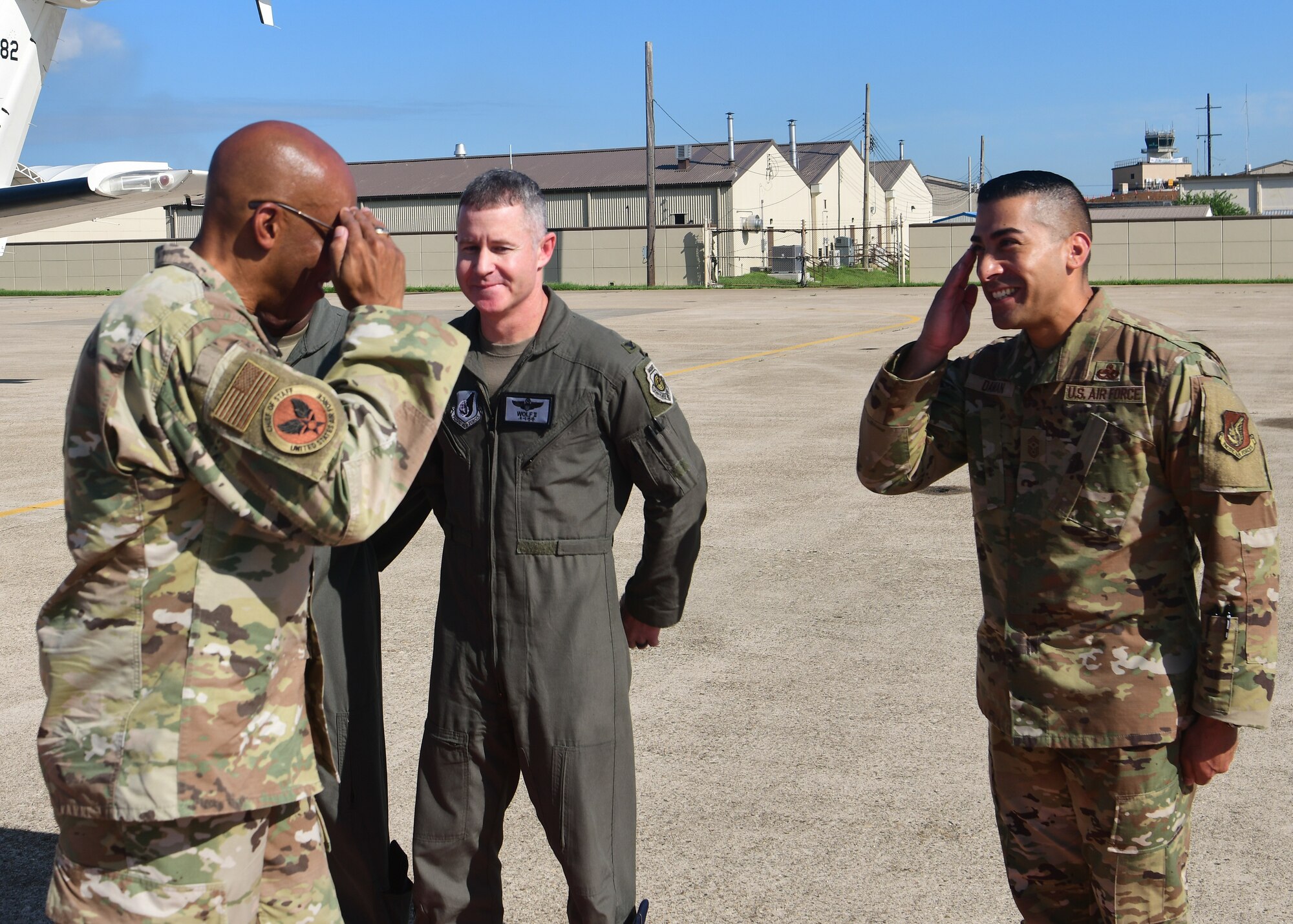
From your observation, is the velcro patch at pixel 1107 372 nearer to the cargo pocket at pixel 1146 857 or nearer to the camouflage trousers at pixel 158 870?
the cargo pocket at pixel 1146 857

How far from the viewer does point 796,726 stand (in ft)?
15.8

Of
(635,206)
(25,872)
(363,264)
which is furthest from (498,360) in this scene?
(635,206)

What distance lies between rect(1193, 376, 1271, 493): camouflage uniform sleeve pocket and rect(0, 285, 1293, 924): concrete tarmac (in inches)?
62.2

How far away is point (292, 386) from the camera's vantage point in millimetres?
1920

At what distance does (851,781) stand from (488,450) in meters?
2.06

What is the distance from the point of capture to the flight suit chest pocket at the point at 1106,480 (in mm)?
2574

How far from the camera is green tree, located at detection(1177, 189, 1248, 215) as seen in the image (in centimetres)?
7881

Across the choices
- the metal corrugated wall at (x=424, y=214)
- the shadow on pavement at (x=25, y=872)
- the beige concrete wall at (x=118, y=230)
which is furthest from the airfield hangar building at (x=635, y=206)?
the shadow on pavement at (x=25, y=872)

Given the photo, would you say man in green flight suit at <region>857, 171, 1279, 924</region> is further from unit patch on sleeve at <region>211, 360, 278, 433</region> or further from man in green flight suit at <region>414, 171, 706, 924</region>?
unit patch on sleeve at <region>211, 360, 278, 433</region>

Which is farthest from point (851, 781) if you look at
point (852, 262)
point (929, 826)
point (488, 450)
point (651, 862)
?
point (852, 262)

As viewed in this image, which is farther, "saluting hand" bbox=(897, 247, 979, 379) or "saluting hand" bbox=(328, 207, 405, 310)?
"saluting hand" bbox=(897, 247, 979, 379)

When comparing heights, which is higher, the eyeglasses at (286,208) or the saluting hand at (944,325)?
the eyeglasses at (286,208)

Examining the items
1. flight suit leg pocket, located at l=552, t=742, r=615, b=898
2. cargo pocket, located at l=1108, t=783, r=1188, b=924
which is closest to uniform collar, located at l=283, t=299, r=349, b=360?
flight suit leg pocket, located at l=552, t=742, r=615, b=898

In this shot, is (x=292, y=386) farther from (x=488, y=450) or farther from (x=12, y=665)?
(x=12, y=665)
